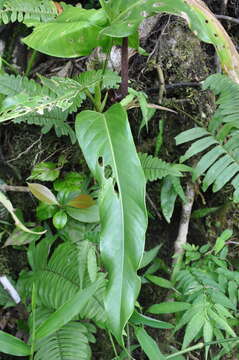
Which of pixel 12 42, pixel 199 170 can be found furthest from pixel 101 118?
pixel 12 42

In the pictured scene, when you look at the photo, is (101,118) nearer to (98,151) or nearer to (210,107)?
(98,151)

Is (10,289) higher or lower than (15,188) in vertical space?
lower

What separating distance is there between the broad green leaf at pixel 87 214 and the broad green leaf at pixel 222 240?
443mm

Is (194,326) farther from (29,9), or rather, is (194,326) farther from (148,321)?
(29,9)

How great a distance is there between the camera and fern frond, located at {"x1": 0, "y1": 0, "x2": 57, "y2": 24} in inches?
55.5

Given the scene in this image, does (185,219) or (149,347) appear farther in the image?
(185,219)

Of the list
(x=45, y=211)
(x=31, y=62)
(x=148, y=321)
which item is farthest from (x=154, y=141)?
(x=148, y=321)

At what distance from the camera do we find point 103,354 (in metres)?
1.53

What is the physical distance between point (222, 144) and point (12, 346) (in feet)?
3.13

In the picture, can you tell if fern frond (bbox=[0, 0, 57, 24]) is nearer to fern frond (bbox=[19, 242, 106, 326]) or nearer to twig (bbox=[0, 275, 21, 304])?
fern frond (bbox=[19, 242, 106, 326])

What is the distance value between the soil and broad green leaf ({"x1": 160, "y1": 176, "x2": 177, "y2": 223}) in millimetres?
85

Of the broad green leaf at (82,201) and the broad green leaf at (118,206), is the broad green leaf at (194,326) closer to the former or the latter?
the broad green leaf at (118,206)

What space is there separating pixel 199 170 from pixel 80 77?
53 cm

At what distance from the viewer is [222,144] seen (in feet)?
4.79
